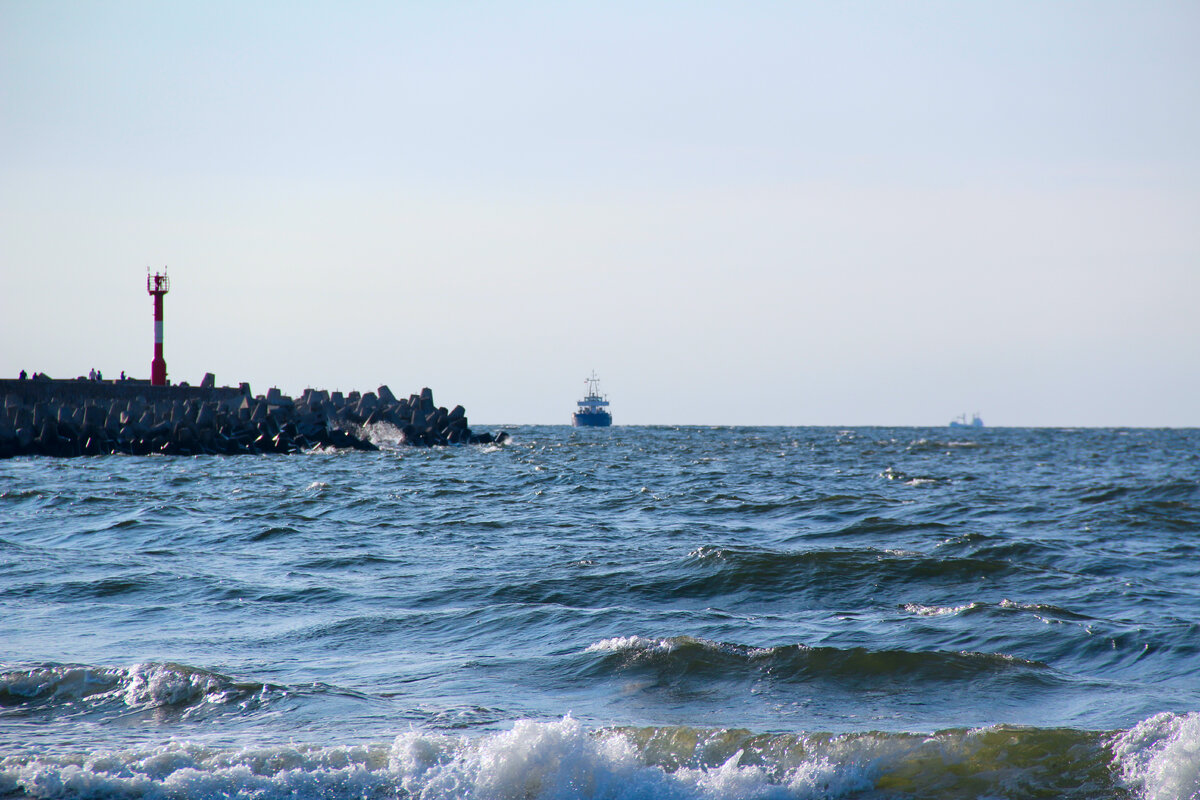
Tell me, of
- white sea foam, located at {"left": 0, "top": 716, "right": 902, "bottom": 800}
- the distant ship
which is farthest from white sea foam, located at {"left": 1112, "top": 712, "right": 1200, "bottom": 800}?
the distant ship

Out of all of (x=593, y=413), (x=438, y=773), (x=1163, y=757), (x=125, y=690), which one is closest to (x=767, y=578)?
(x=1163, y=757)

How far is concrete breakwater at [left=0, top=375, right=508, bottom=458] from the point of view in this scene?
29.7 meters

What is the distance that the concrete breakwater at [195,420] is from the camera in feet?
97.4

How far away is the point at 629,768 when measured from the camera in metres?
5.04

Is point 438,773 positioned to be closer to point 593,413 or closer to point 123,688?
point 123,688

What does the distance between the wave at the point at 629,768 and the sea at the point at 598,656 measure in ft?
0.05

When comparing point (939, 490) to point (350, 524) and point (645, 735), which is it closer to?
point (350, 524)

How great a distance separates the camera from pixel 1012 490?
2127 cm

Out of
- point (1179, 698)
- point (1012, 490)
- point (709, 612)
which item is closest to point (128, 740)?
point (709, 612)

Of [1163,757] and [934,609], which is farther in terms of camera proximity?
[934,609]

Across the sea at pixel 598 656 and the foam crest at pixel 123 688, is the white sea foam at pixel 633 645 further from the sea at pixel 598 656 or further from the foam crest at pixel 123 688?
the foam crest at pixel 123 688

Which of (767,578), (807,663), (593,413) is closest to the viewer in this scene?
(807,663)

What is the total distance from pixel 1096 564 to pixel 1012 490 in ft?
36.2

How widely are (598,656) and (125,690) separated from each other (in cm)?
306
